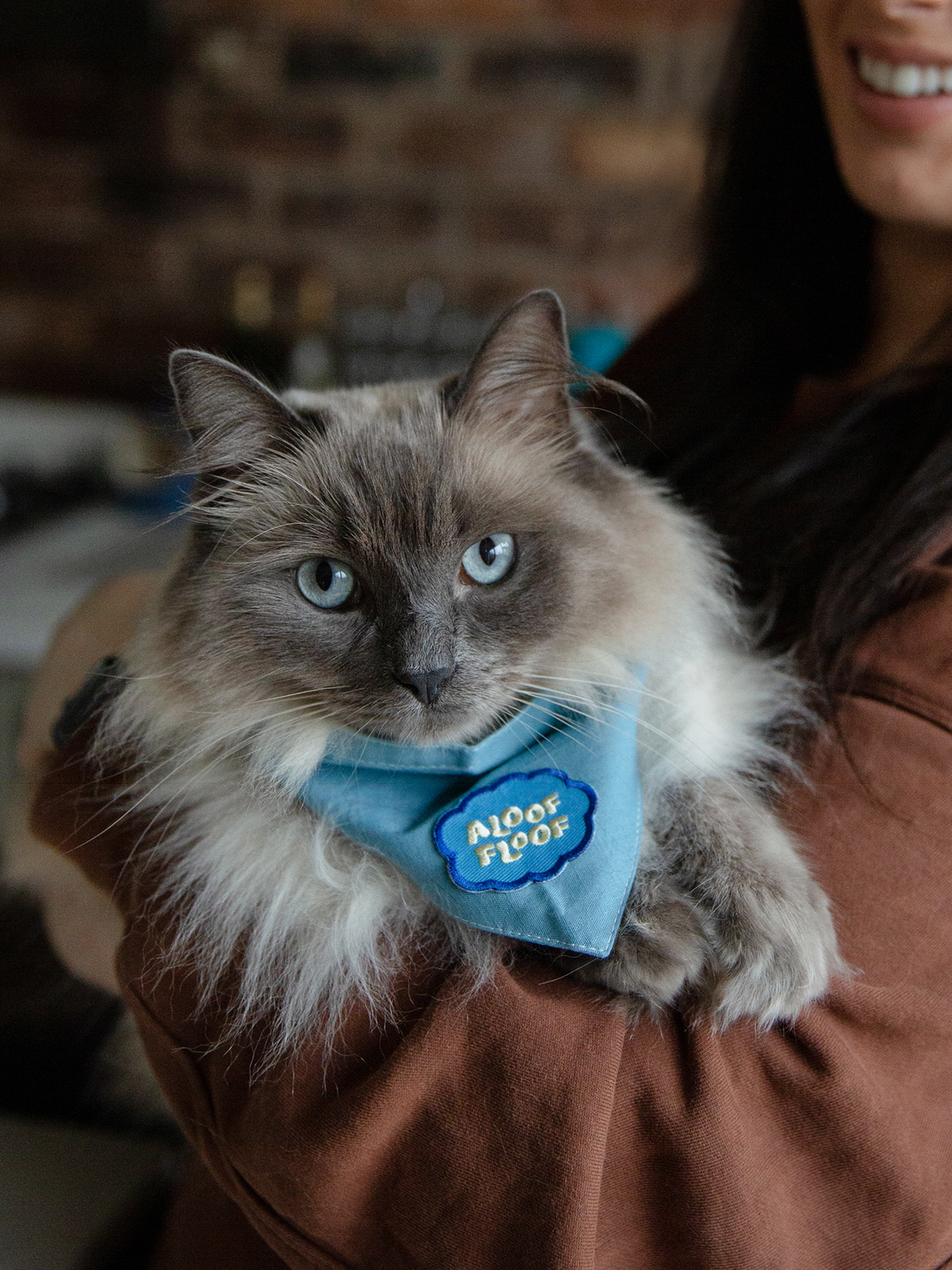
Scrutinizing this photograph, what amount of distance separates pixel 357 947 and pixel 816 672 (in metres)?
0.51

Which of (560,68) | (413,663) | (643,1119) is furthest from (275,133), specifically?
(643,1119)

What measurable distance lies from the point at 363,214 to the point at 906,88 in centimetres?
249

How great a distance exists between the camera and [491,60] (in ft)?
9.97

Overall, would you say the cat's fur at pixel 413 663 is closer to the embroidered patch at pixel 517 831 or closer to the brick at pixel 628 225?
the embroidered patch at pixel 517 831

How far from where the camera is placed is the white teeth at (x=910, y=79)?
1.01 m

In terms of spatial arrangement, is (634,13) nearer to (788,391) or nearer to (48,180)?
(48,180)

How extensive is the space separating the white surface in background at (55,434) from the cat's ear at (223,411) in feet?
7.53

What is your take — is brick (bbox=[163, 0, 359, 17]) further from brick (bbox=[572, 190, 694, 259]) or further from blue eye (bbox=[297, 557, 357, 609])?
blue eye (bbox=[297, 557, 357, 609])

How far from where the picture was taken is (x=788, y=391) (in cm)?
133

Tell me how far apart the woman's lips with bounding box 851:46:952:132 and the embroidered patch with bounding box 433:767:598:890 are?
79cm

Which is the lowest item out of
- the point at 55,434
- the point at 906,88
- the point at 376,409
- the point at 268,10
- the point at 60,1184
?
the point at 55,434

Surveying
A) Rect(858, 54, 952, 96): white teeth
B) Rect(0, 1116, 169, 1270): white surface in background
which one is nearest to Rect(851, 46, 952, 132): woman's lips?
Rect(858, 54, 952, 96): white teeth

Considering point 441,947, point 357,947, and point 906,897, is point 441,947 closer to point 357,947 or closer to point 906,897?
point 357,947

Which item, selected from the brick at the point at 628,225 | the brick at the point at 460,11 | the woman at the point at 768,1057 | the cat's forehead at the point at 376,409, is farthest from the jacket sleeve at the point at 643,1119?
the brick at the point at 460,11
